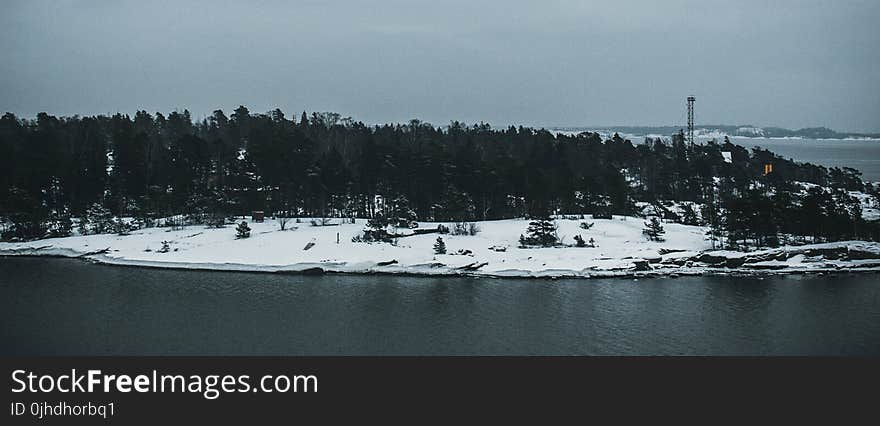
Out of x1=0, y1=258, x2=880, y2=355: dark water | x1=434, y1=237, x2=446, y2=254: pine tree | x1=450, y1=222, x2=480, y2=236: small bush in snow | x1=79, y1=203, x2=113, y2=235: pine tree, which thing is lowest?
x1=0, y1=258, x2=880, y2=355: dark water

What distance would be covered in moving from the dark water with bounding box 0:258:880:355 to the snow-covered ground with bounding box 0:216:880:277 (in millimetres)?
1364

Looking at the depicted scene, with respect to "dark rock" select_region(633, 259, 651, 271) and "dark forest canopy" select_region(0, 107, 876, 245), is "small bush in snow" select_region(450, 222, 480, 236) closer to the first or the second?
"dark forest canopy" select_region(0, 107, 876, 245)

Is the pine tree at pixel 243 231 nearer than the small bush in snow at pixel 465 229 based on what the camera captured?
Yes

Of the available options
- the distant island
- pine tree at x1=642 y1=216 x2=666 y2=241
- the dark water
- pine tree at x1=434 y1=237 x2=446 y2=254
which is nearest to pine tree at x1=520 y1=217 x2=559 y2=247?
the distant island

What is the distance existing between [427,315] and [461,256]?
33.9 feet

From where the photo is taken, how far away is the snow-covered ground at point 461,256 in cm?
3100

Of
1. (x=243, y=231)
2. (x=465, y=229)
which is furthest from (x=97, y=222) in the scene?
(x=465, y=229)

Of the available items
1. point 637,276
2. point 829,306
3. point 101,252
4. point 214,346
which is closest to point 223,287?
point 214,346

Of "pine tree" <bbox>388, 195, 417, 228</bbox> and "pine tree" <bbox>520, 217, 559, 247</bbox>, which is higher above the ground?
"pine tree" <bbox>388, 195, 417, 228</bbox>

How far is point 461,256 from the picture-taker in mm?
32969

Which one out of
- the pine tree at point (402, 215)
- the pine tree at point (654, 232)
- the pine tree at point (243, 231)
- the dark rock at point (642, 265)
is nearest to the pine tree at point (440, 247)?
the pine tree at point (402, 215)

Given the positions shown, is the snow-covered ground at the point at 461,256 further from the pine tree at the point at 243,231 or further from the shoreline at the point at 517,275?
the pine tree at the point at 243,231

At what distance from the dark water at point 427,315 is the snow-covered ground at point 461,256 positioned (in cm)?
136

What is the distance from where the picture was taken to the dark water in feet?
62.7
